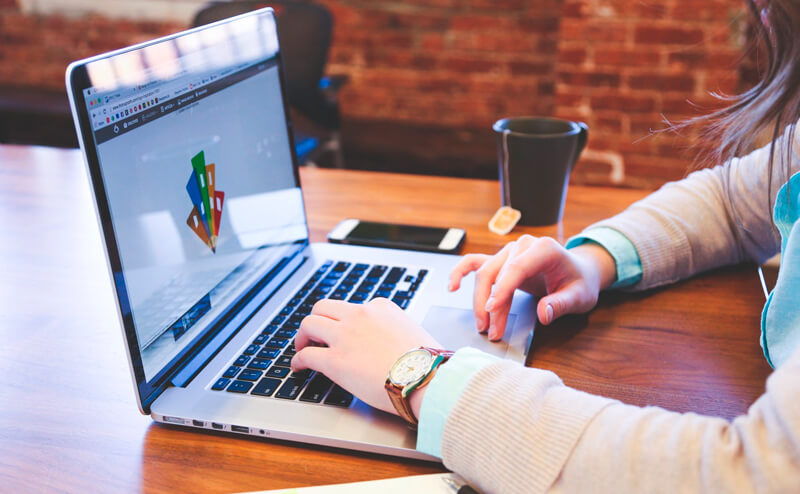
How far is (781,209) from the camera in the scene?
67 cm

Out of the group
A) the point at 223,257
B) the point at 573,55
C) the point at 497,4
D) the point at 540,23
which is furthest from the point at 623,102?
the point at 223,257

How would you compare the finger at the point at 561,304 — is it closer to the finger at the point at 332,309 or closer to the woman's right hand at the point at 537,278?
the woman's right hand at the point at 537,278

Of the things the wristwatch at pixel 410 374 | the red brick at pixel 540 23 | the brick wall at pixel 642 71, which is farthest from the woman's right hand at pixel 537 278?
the red brick at pixel 540 23

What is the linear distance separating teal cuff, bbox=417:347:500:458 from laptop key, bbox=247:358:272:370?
0.17 meters

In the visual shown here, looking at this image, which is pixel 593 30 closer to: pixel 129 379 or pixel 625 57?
pixel 625 57

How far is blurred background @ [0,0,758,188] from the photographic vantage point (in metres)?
2.02

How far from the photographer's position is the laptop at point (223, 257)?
0.53 meters

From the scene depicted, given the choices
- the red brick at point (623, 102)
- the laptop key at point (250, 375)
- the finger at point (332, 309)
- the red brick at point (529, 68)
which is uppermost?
the finger at point (332, 309)

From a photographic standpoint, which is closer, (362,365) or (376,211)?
(362,365)

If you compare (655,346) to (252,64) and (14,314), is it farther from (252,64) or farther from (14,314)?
(14,314)

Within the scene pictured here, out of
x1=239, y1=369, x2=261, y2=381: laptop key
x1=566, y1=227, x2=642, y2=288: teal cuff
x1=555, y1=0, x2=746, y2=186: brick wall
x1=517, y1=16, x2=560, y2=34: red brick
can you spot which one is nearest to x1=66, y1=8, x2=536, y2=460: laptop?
x1=239, y1=369, x2=261, y2=381: laptop key

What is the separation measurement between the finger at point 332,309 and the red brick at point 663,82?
173 centimetres

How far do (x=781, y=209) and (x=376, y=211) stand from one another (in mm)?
552

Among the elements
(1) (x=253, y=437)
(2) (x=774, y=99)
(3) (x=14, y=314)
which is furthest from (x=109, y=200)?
(2) (x=774, y=99)
